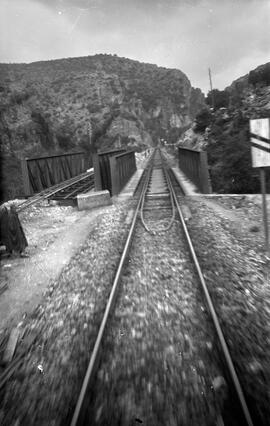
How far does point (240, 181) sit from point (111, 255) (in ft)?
29.3

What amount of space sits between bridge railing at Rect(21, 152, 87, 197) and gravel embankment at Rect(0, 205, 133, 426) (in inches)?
388

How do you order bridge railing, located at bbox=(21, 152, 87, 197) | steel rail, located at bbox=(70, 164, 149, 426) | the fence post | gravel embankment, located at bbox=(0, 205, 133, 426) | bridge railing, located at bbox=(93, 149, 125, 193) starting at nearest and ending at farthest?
1. steel rail, located at bbox=(70, 164, 149, 426)
2. gravel embankment, located at bbox=(0, 205, 133, 426)
3. bridge railing, located at bbox=(93, 149, 125, 193)
4. the fence post
5. bridge railing, located at bbox=(21, 152, 87, 197)

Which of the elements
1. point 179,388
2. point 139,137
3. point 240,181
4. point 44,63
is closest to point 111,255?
point 179,388

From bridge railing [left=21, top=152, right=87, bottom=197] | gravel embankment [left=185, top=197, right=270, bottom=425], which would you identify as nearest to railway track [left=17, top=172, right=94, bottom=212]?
bridge railing [left=21, top=152, right=87, bottom=197]

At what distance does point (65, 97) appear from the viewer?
69062mm

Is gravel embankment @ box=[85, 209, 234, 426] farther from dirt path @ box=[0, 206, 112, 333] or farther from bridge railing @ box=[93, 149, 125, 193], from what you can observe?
bridge railing @ box=[93, 149, 125, 193]

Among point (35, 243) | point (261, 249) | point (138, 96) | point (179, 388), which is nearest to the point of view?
point (179, 388)

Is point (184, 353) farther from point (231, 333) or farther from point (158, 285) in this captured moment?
point (158, 285)

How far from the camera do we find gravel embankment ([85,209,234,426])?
2.33m

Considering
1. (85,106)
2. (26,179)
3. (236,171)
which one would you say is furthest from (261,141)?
(85,106)

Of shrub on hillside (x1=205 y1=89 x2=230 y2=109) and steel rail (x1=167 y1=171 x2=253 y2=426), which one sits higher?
shrub on hillside (x1=205 y1=89 x2=230 y2=109)

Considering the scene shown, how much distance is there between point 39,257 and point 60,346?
11.1 ft

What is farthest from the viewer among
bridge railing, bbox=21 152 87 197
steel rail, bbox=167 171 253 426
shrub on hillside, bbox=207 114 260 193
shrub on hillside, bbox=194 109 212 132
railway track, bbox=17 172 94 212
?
shrub on hillside, bbox=194 109 212 132

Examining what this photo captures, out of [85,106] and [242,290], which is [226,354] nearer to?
[242,290]
